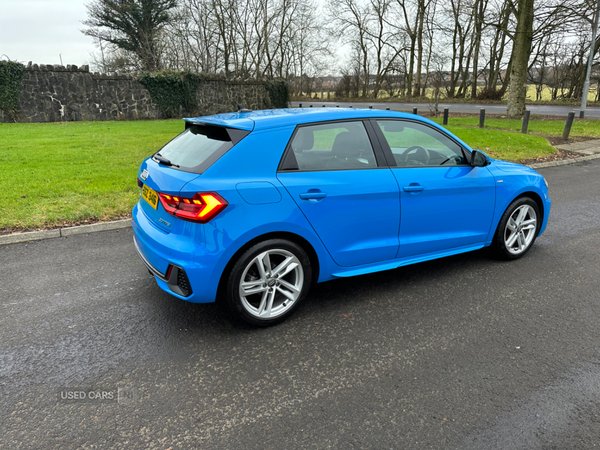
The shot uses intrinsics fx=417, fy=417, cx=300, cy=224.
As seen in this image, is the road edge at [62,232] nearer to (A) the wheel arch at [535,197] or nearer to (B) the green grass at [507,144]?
(A) the wheel arch at [535,197]

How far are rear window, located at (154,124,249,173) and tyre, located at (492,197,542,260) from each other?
9.68 ft

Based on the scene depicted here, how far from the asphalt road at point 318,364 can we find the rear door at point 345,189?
555 mm

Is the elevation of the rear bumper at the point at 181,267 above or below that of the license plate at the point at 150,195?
below

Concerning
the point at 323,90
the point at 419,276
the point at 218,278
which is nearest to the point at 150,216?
the point at 218,278

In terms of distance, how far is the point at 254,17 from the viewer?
38781 millimetres

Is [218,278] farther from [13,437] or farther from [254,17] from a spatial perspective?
[254,17]

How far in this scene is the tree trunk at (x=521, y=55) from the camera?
18.4m

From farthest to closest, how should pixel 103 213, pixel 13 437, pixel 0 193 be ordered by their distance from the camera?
pixel 0 193 < pixel 103 213 < pixel 13 437

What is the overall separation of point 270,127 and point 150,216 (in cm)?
118

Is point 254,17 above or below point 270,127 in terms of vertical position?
above

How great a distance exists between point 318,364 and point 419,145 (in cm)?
222

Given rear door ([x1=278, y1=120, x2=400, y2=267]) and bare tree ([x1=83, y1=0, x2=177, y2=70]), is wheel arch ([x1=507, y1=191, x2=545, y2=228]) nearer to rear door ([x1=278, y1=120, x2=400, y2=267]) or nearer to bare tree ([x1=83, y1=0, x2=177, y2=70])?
rear door ([x1=278, y1=120, x2=400, y2=267])

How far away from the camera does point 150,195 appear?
332 centimetres

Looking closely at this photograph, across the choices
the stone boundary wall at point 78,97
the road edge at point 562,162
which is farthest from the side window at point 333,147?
the stone boundary wall at point 78,97
